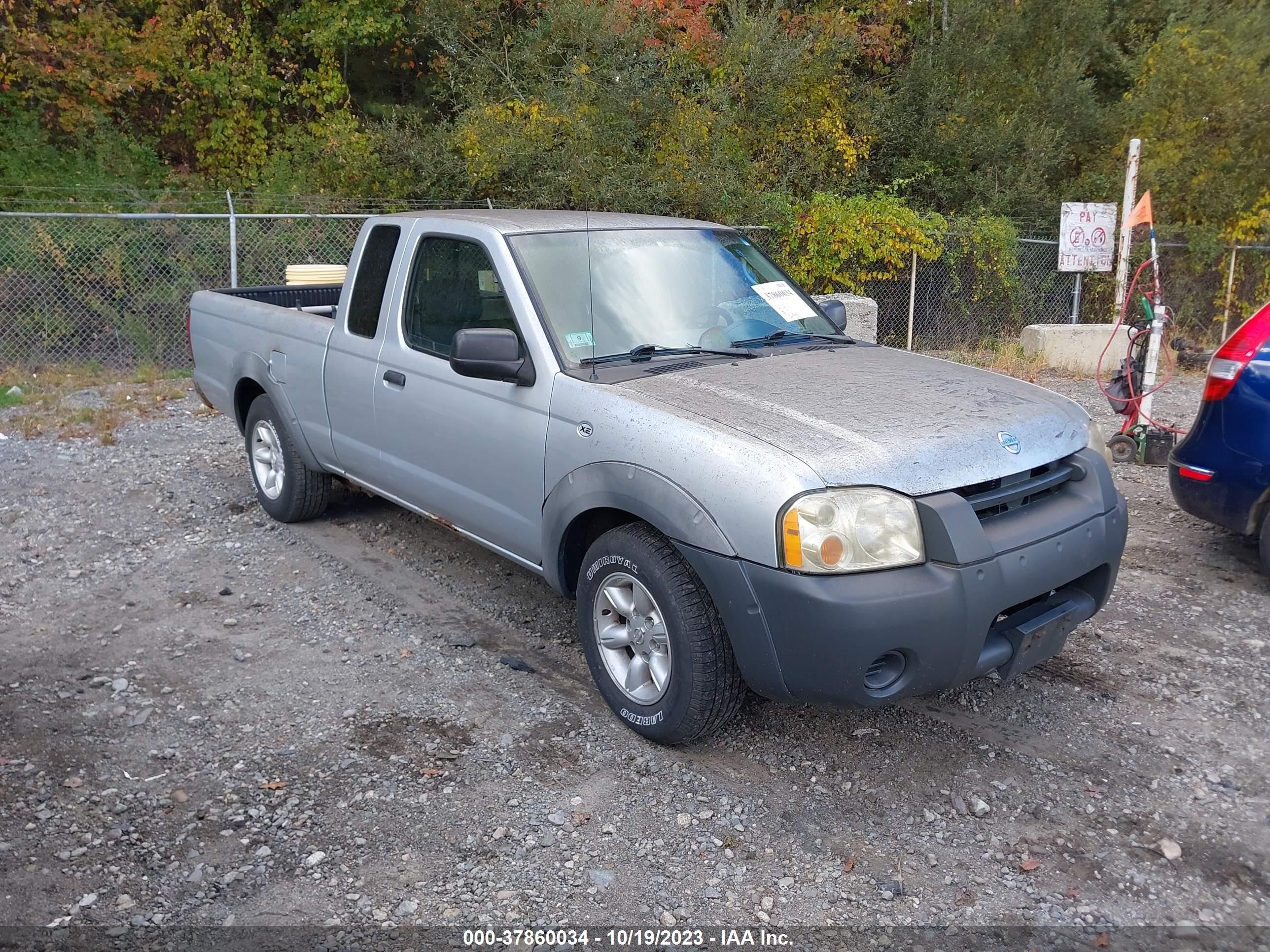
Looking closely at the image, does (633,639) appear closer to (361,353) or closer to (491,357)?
(491,357)

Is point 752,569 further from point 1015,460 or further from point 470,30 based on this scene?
point 470,30

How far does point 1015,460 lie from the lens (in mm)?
3633

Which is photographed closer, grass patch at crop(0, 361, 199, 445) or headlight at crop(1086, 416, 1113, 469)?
headlight at crop(1086, 416, 1113, 469)

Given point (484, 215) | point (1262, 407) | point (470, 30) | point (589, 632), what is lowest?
point (589, 632)

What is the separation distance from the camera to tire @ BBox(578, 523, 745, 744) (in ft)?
11.7

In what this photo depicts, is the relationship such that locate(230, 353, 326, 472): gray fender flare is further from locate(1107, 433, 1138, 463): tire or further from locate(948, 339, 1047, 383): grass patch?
locate(948, 339, 1047, 383): grass patch

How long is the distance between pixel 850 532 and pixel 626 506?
84 centimetres

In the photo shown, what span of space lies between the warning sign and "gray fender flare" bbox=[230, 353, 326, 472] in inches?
418

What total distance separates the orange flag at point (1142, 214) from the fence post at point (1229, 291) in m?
8.10

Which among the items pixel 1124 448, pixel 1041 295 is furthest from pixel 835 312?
pixel 1041 295

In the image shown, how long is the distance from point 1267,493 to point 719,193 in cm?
965

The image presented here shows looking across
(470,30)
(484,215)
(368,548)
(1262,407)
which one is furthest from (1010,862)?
(470,30)

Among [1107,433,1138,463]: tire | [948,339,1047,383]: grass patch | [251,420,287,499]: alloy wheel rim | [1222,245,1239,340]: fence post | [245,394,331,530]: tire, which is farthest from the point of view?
[1222,245,1239,340]: fence post

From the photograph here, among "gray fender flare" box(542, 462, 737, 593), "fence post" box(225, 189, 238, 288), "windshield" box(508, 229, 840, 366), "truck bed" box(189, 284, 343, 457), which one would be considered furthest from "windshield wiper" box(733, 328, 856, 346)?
"fence post" box(225, 189, 238, 288)
